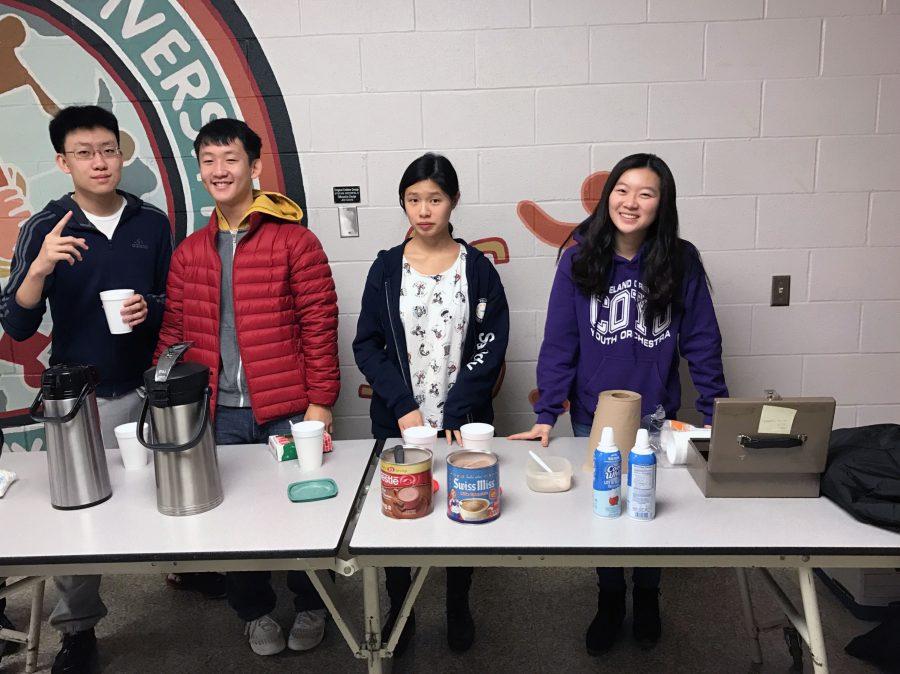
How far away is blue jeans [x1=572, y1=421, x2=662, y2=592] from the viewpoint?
208 cm

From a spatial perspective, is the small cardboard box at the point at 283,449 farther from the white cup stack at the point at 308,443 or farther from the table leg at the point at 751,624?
the table leg at the point at 751,624

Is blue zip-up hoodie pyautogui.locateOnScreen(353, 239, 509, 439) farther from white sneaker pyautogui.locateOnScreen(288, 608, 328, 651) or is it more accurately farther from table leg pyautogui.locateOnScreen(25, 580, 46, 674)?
table leg pyautogui.locateOnScreen(25, 580, 46, 674)

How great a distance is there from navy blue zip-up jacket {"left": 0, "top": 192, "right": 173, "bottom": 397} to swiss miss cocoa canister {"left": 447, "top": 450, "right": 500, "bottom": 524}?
1334 mm

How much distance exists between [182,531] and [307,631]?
979 millimetres

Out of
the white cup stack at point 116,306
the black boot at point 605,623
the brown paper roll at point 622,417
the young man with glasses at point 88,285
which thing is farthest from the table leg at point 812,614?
the young man with glasses at point 88,285

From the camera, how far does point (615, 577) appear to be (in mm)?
2086

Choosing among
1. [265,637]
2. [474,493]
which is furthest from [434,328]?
[265,637]

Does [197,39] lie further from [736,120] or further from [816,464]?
[816,464]

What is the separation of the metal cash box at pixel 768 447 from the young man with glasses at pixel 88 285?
174 centimetres

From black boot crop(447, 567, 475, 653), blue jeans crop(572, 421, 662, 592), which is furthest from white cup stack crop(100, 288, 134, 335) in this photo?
blue jeans crop(572, 421, 662, 592)

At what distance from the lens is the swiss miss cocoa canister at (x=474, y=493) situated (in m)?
1.39

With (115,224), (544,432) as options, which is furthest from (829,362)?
(115,224)

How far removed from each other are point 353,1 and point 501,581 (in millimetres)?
2391

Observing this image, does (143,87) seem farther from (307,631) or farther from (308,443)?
(307,631)
